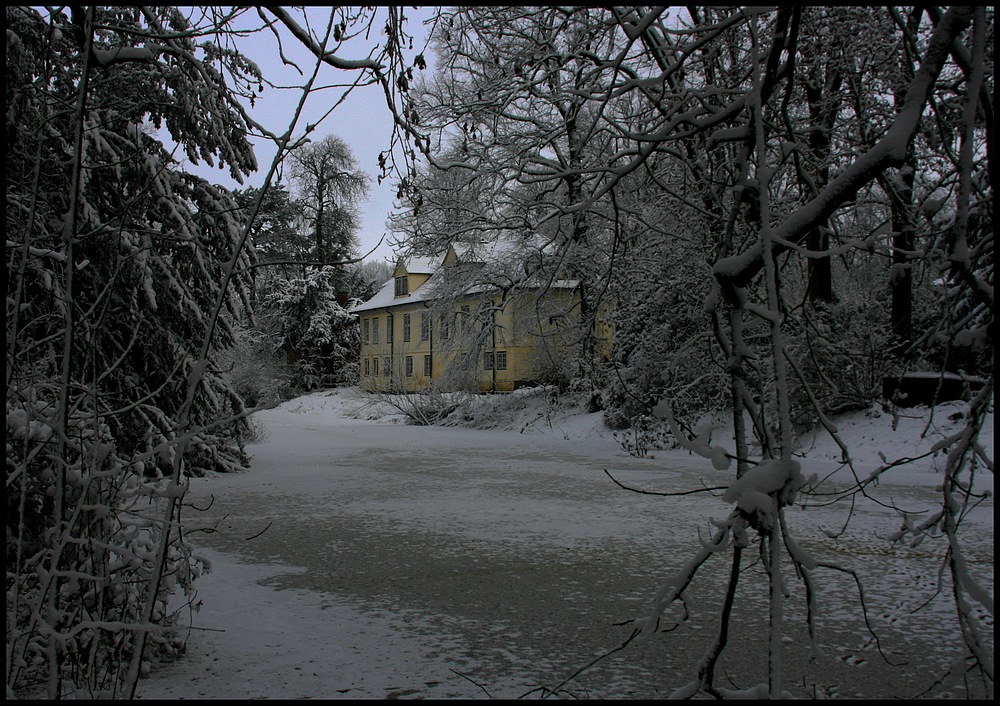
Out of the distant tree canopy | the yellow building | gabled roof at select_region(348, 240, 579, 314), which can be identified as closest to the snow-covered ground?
the distant tree canopy

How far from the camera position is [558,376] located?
2161 centimetres

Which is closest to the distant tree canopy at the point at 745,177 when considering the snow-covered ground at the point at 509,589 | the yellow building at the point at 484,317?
the snow-covered ground at the point at 509,589

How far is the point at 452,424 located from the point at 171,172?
15.8 metres

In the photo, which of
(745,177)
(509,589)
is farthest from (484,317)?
(745,177)

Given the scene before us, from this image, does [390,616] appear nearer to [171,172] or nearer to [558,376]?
[171,172]

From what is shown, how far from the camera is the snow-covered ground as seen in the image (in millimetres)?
3781

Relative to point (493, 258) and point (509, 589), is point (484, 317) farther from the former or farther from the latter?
point (509, 589)

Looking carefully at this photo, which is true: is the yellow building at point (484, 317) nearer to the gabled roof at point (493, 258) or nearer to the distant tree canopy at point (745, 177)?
the gabled roof at point (493, 258)

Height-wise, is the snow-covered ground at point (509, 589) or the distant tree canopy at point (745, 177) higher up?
the distant tree canopy at point (745, 177)

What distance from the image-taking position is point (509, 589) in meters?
5.48

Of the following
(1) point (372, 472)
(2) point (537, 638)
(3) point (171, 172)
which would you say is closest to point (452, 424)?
(1) point (372, 472)

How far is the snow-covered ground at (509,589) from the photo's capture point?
3.78 m

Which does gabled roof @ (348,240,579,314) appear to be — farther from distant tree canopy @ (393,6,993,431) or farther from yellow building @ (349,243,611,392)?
distant tree canopy @ (393,6,993,431)

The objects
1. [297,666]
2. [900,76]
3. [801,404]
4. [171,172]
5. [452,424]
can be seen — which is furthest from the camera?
[452,424]
